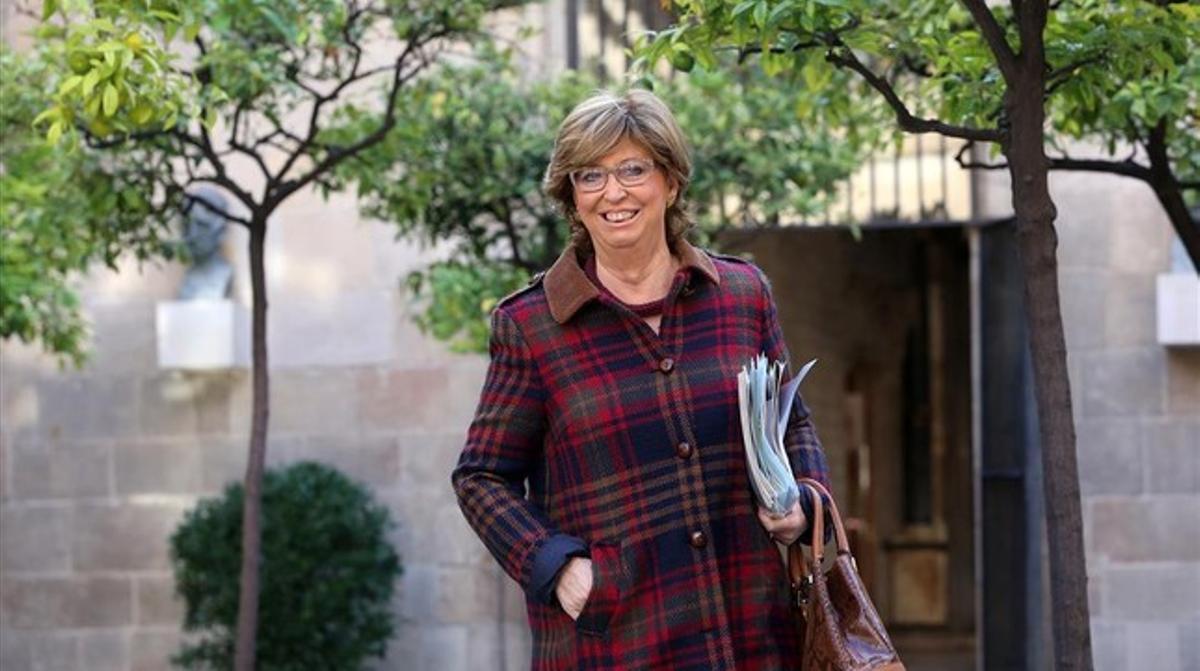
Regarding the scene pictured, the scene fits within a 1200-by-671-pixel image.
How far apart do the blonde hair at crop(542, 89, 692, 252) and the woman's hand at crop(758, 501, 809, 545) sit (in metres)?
0.67

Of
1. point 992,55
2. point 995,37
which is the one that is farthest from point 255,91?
A: point 995,37

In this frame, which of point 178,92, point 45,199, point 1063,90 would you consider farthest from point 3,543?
point 1063,90

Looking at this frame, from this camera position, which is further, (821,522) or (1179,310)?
(1179,310)

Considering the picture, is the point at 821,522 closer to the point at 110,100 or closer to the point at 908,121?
the point at 908,121

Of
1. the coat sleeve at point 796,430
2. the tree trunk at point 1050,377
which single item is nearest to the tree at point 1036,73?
the tree trunk at point 1050,377

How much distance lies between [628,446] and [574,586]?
28 centimetres

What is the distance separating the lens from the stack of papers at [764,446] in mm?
4324

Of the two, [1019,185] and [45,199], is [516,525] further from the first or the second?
[45,199]

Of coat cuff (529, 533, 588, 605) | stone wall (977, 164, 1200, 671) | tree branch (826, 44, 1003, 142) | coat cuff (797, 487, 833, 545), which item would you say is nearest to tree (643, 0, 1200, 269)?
tree branch (826, 44, 1003, 142)

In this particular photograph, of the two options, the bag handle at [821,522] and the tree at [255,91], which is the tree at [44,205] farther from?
the bag handle at [821,522]

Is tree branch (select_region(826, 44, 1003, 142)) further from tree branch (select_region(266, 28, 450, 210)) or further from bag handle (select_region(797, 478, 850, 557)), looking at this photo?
tree branch (select_region(266, 28, 450, 210))

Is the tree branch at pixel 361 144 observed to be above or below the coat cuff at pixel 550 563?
above

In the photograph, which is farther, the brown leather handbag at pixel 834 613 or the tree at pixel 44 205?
the tree at pixel 44 205

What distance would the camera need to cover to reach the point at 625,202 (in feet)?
14.6
